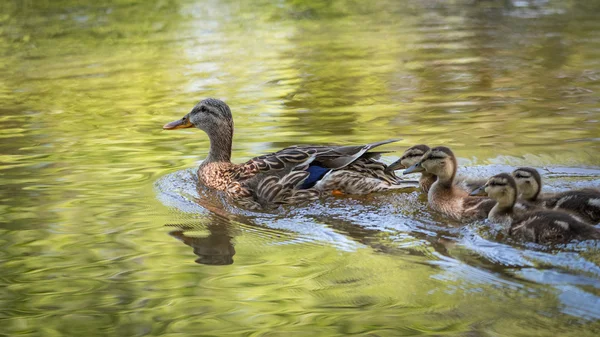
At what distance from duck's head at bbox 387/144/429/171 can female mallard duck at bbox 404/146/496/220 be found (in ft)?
0.57

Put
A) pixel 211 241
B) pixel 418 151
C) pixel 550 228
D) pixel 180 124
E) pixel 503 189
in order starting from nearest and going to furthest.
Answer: pixel 550 228, pixel 503 189, pixel 211 241, pixel 418 151, pixel 180 124

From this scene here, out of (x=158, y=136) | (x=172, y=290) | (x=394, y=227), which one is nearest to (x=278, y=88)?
(x=158, y=136)

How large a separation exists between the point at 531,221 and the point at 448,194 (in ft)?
3.30

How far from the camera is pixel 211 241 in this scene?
239 inches

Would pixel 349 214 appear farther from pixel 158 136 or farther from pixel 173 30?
pixel 173 30

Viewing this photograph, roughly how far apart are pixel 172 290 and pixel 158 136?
4609mm

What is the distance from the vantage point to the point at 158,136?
31.4 feet

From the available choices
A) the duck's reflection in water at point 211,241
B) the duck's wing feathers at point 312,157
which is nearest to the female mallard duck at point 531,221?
the duck's wing feathers at point 312,157

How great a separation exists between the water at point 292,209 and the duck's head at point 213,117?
46 centimetres

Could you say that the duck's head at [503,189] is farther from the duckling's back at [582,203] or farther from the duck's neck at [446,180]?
the duck's neck at [446,180]

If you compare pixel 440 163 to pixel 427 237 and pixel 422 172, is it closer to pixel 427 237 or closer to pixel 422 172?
pixel 422 172

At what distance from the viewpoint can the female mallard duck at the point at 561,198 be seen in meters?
5.63

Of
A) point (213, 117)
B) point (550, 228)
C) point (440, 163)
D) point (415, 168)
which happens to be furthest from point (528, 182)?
point (213, 117)

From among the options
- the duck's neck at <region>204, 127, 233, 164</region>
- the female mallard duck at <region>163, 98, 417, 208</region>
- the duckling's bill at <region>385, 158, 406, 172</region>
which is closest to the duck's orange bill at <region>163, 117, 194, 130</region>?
the duck's neck at <region>204, 127, 233, 164</region>
